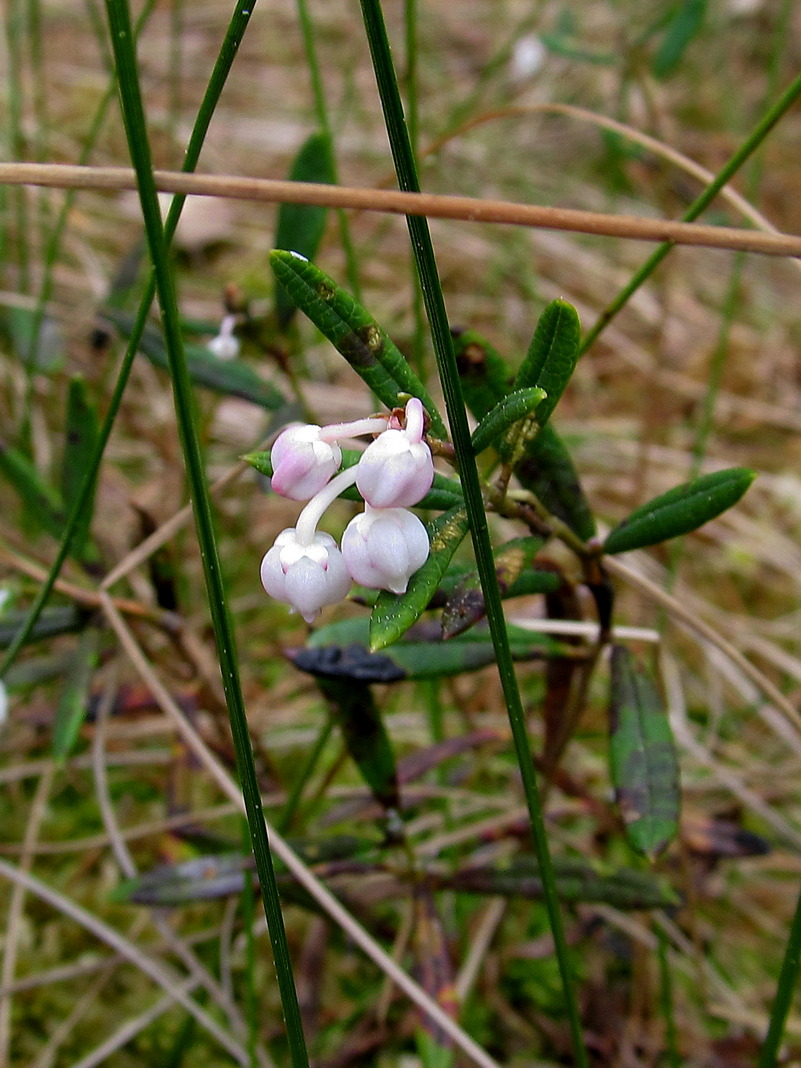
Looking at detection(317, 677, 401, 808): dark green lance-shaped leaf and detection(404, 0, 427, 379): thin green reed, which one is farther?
detection(404, 0, 427, 379): thin green reed

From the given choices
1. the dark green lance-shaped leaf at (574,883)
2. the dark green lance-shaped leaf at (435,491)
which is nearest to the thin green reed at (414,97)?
the dark green lance-shaped leaf at (435,491)

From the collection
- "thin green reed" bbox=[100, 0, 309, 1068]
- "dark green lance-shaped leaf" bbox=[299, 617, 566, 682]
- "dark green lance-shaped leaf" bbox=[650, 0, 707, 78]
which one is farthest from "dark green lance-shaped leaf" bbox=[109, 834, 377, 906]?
"dark green lance-shaped leaf" bbox=[650, 0, 707, 78]

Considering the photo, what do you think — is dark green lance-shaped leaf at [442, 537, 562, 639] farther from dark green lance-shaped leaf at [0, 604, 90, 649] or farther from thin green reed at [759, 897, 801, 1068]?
dark green lance-shaped leaf at [0, 604, 90, 649]

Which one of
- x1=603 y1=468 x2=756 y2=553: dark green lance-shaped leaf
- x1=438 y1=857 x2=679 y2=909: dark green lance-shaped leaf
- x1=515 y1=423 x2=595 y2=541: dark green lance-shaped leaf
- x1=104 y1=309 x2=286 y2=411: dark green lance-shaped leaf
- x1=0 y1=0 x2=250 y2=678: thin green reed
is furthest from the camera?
x1=104 y1=309 x2=286 y2=411: dark green lance-shaped leaf

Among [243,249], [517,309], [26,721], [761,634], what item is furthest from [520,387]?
[243,249]

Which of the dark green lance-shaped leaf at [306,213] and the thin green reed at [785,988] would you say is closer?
the thin green reed at [785,988]

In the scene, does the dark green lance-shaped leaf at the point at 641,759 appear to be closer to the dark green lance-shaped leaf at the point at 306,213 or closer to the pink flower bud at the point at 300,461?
the pink flower bud at the point at 300,461
